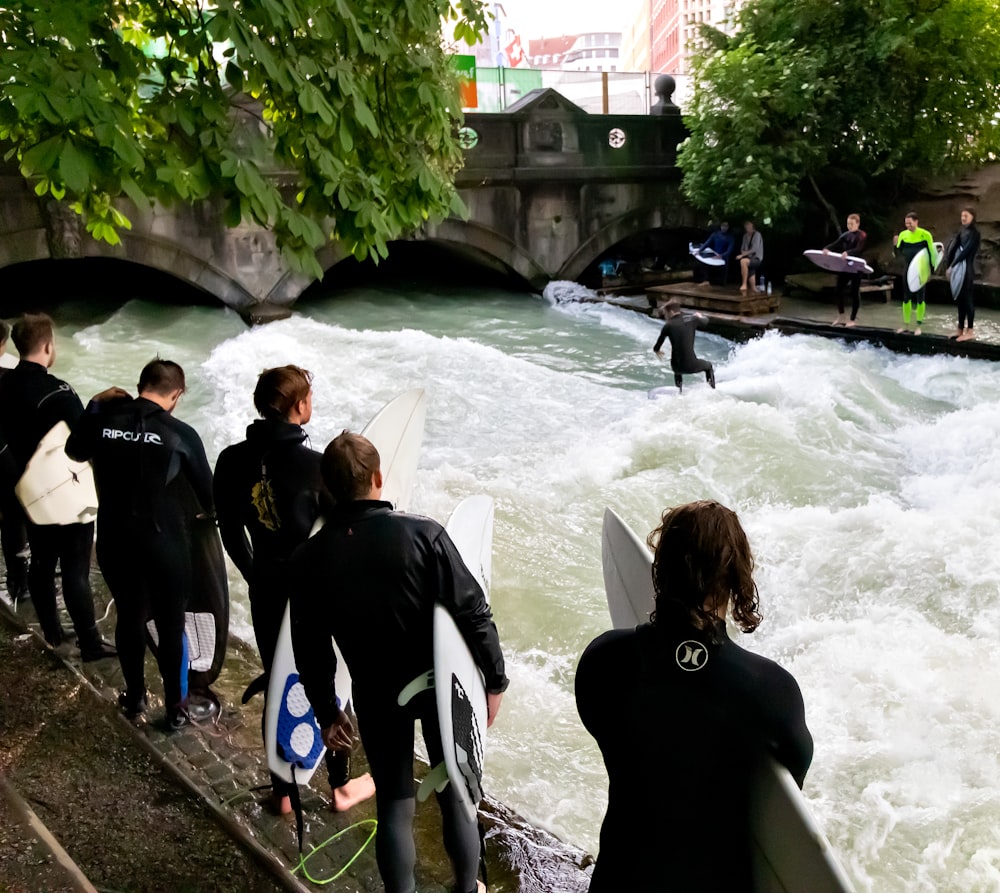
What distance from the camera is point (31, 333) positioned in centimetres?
395

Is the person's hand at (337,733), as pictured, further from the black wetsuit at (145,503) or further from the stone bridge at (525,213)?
the stone bridge at (525,213)

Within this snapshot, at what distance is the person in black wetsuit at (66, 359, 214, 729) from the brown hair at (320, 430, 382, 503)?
1.04 meters

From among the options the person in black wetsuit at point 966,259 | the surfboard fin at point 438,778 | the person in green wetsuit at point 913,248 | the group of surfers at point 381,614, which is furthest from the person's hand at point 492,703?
the person in green wetsuit at point 913,248

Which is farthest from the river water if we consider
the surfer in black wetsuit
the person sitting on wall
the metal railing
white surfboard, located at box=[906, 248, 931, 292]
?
the metal railing

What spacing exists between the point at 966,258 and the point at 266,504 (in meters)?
9.84

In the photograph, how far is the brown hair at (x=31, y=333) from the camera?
3.95 m

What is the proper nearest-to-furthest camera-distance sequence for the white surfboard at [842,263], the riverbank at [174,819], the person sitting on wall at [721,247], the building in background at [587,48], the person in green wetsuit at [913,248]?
the riverbank at [174,819], the person in green wetsuit at [913,248], the white surfboard at [842,263], the person sitting on wall at [721,247], the building in background at [587,48]

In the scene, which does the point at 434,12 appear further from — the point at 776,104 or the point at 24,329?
the point at 776,104

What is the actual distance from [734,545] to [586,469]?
21.5 ft

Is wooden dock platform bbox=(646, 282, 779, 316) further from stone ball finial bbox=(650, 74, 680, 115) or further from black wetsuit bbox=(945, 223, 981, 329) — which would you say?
stone ball finial bbox=(650, 74, 680, 115)

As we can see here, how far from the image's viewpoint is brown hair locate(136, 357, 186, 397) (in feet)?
10.9

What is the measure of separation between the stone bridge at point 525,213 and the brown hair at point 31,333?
1058cm

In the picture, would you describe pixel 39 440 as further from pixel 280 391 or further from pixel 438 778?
pixel 438 778

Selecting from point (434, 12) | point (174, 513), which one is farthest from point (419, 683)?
point (434, 12)
